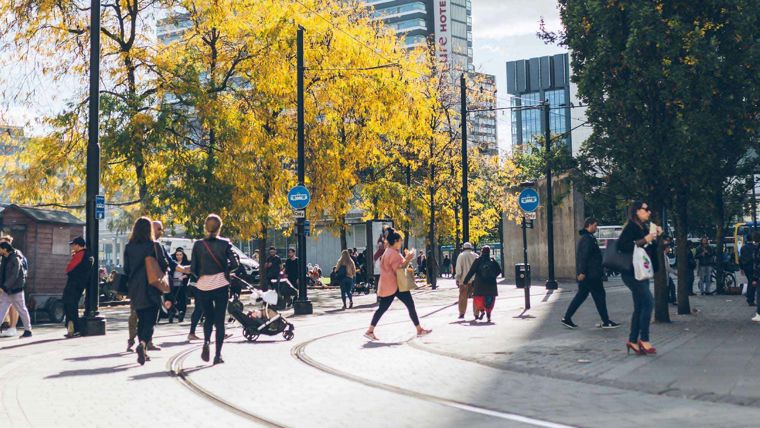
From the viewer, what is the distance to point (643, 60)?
15312mm

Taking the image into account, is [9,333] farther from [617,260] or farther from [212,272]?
[617,260]

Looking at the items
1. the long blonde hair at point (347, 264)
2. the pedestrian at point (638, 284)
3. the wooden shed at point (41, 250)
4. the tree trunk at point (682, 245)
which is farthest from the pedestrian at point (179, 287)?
the pedestrian at point (638, 284)

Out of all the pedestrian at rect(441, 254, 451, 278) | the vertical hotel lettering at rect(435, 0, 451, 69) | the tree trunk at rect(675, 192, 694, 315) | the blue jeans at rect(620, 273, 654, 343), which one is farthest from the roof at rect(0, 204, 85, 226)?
the vertical hotel lettering at rect(435, 0, 451, 69)

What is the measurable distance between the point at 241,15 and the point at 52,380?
1886 cm

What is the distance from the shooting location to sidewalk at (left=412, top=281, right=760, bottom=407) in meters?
8.62

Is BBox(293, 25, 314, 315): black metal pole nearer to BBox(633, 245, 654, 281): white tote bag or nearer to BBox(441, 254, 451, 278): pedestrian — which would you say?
BBox(633, 245, 654, 281): white tote bag

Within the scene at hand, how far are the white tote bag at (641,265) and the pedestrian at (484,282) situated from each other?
6221mm

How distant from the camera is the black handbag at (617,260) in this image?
10766mm

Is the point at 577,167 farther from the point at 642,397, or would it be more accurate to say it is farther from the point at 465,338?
the point at 642,397

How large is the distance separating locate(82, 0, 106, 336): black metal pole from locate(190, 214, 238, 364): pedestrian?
229 inches

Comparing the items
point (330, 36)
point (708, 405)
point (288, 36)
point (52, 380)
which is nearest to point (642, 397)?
point (708, 405)

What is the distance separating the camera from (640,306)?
34.9 feet

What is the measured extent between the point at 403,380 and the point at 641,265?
3.21 m

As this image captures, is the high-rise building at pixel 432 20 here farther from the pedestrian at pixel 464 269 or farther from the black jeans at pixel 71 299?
the black jeans at pixel 71 299
